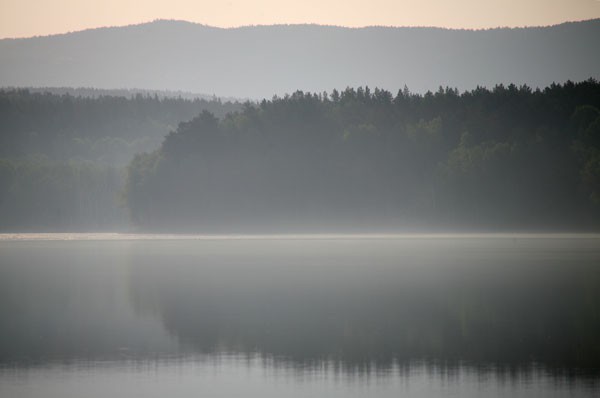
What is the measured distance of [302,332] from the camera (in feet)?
113

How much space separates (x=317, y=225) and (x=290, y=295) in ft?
320

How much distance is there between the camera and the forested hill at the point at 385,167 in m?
134

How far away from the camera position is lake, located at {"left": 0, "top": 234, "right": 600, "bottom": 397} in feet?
85.9

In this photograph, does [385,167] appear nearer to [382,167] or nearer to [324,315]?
[382,167]

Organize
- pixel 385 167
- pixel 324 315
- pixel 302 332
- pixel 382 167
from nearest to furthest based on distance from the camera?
pixel 302 332, pixel 324 315, pixel 385 167, pixel 382 167

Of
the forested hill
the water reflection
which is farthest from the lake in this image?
the forested hill

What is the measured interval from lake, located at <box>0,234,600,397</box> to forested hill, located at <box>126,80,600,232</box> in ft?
238

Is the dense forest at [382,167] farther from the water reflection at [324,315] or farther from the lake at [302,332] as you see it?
the lake at [302,332]

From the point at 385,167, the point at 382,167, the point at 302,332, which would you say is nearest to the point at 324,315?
the point at 302,332

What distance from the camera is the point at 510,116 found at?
147 meters

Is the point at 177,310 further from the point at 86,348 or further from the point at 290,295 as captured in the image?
the point at 86,348

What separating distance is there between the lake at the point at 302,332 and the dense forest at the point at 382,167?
72125 mm

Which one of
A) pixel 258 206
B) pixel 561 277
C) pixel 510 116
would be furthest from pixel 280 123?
pixel 561 277

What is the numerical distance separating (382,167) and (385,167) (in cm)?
44
